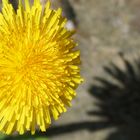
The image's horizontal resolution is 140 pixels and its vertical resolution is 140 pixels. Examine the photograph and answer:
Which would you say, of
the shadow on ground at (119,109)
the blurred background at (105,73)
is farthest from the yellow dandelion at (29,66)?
the shadow on ground at (119,109)

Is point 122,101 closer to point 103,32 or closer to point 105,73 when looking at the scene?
point 105,73

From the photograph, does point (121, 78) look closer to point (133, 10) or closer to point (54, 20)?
point (133, 10)

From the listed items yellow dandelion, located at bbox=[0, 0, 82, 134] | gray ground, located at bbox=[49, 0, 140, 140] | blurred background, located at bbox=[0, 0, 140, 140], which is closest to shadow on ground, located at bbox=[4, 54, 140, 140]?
blurred background, located at bbox=[0, 0, 140, 140]

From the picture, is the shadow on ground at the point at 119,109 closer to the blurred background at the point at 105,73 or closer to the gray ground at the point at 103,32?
the blurred background at the point at 105,73

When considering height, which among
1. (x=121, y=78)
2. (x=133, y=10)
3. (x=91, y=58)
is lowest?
(x=121, y=78)

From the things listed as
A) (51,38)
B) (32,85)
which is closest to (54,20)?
(51,38)

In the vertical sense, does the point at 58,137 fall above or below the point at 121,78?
below
